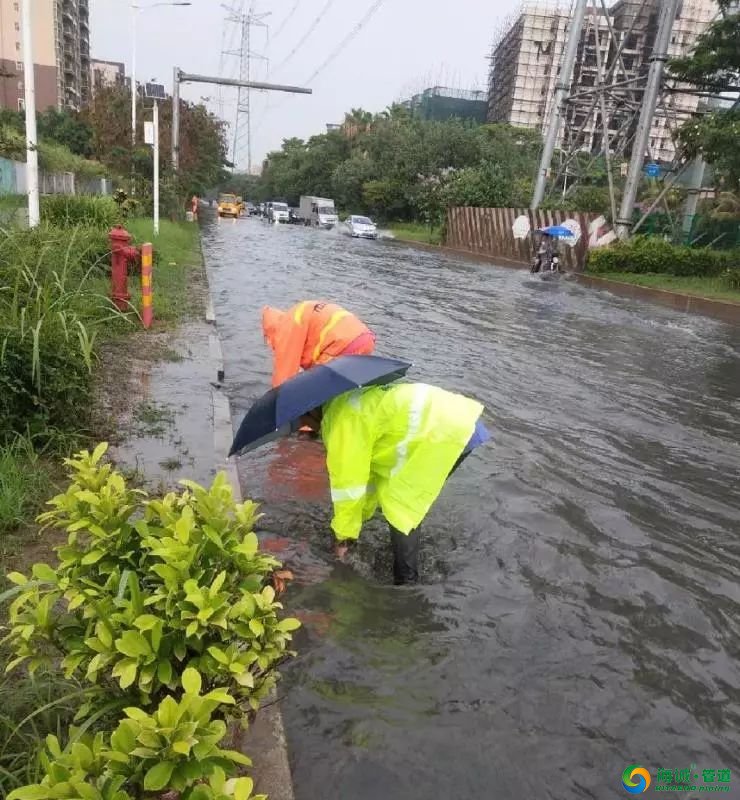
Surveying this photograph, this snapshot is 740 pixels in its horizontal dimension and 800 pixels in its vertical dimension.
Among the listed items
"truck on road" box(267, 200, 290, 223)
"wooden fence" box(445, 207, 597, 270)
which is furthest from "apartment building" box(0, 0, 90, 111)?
"wooden fence" box(445, 207, 597, 270)

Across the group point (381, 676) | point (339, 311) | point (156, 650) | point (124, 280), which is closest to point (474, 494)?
point (339, 311)

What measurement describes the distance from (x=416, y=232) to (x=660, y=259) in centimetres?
2458

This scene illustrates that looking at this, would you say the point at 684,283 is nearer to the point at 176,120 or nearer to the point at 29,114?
the point at 29,114

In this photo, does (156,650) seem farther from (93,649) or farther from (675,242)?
(675,242)

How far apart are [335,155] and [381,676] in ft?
230

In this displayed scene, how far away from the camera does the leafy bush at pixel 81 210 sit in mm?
10961

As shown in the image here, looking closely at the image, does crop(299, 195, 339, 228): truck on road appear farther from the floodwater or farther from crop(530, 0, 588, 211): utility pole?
the floodwater

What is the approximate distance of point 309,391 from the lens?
3150mm

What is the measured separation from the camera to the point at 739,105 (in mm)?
19984

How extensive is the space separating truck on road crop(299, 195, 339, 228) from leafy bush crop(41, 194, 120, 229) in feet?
127

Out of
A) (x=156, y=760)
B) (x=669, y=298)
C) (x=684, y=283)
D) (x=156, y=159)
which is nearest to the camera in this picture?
(x=156, y=760)

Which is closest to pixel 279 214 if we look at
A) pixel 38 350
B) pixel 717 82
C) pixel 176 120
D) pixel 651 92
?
pixel 176 120

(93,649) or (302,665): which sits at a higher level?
(93,649)

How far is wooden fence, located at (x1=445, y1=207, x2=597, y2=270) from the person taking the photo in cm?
2416
